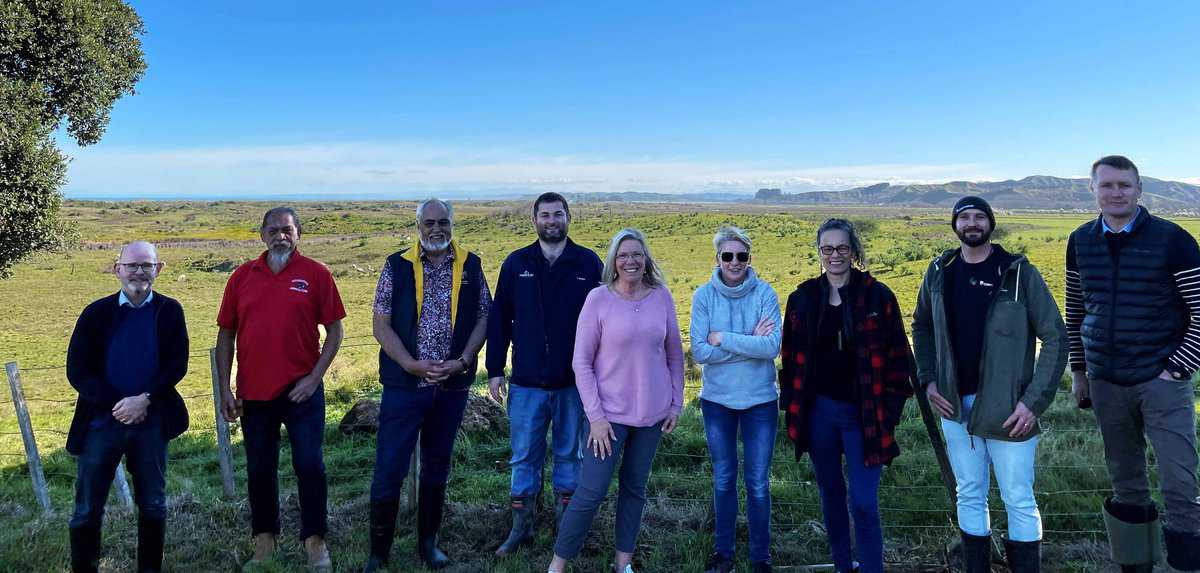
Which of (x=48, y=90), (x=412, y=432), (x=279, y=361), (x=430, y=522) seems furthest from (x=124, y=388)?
(x=48, y=90)

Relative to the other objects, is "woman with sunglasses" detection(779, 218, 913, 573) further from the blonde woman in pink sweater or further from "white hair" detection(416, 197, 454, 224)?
"white hair" detection(416, 197, 454, 224)

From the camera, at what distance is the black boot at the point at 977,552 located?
380 centimetres

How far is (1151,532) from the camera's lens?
4000 mm

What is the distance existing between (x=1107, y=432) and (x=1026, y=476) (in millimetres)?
836

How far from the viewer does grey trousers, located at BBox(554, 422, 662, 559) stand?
3877 millimetres

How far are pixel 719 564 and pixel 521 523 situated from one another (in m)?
1.28

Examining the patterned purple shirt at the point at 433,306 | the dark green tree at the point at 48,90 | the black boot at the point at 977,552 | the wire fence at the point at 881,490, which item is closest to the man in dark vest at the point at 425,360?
the patterned purple shirt at the point at 433,306

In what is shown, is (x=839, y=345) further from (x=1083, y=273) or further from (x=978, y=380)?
(x=1083, y=273)

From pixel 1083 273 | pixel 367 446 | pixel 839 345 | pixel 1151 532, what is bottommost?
pixel 367 446

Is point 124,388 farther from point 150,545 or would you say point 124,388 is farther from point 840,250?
point 840,250

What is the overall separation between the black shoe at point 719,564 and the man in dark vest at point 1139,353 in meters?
2.18

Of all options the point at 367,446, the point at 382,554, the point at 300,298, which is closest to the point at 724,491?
the point at 382,554

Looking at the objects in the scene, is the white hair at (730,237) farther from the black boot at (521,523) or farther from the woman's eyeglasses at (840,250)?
the black boot at (521,523)

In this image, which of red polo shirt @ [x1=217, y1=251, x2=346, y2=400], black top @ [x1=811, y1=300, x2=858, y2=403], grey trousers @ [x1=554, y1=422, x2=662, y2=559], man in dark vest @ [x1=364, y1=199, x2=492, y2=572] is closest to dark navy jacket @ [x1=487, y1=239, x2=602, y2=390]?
man in dark vest @ [x1=364, y1=199, x2=492, y2=572]
